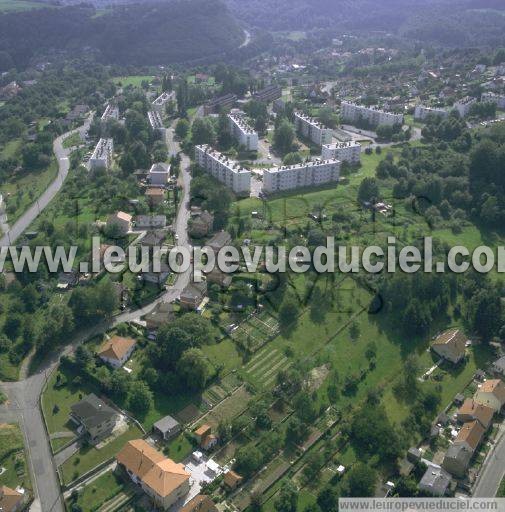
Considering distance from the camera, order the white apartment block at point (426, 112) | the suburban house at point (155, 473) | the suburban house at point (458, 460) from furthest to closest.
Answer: the white apartment block at point (426, 112) < the suburban house at point (458, 460) < the suburban house at point (155, 473)

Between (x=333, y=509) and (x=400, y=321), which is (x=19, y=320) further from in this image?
(x=400, y=321)

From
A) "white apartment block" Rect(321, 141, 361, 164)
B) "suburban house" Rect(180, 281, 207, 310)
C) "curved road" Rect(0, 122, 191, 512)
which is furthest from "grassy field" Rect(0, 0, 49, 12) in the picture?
"suburban house" Rect(180, 281, 207, 310)

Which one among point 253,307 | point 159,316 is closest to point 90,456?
point 159,316

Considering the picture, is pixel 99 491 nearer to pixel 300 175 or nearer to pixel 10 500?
pixel 10 500

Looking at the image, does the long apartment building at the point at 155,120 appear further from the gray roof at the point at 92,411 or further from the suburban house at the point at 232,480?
the suburban house at the point at 232,480

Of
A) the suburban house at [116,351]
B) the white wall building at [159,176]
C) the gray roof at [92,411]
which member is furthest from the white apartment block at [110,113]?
the gray roof at [92,411]
